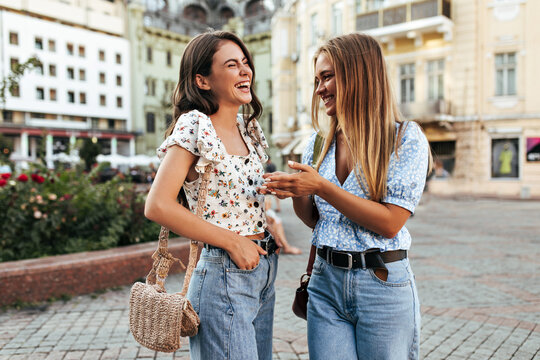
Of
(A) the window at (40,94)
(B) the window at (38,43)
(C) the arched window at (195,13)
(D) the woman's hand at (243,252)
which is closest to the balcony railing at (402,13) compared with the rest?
(D) the woman's hand at (243,252)

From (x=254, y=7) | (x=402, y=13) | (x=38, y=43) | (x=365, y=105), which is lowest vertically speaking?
(x=365, y=105)

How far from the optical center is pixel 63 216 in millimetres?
6141

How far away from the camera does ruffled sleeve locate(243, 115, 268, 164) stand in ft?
7.20

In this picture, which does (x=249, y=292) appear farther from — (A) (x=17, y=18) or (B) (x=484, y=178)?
(A) (x=17, y=18)

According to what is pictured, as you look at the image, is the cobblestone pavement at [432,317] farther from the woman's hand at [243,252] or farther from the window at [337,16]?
the window at [337,16]

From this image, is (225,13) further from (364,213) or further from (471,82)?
(364,213)

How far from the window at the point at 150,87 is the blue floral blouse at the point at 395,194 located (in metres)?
53.6

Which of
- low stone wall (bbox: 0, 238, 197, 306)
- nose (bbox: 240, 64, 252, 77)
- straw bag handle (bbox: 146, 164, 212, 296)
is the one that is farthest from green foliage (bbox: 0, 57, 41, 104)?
straw bag handle (bbox: 146, 164, 212, 296)

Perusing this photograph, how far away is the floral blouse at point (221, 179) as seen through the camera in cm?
181

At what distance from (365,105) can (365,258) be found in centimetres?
64

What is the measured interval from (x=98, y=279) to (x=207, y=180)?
4.23 m

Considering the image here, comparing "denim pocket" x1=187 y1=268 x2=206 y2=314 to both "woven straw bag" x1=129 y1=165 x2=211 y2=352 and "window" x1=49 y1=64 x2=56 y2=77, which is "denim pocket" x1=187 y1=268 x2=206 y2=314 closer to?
"woven straw bag" x1=129 y1=165 x2=211 y2=352

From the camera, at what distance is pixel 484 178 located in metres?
22.9

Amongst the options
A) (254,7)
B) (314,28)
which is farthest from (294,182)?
(254,7)
